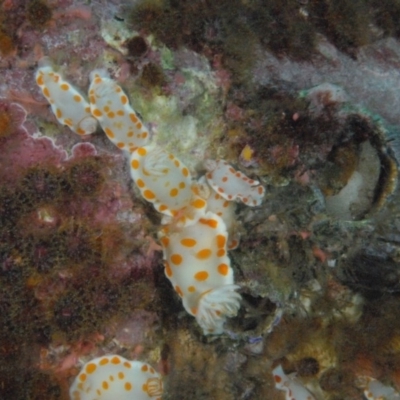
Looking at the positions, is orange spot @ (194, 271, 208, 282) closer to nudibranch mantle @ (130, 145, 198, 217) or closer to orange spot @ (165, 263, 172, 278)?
orange spot @ (165, 263, 172, 278)

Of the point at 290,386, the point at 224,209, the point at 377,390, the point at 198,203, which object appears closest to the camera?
the point at 198,203

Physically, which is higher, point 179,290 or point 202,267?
point 202,267

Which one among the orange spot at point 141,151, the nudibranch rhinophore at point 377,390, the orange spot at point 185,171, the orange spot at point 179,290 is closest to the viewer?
the orange spot at point 141,151

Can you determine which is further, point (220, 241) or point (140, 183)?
point (220, 241)

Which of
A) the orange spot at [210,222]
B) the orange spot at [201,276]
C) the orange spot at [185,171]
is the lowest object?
the orange spot at [201,276]

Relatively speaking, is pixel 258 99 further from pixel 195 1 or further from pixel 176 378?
pixel 176 378

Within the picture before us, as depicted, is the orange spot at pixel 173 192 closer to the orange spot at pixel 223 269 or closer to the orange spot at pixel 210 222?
the orange spot at pixel 210 222

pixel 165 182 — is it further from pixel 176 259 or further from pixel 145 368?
pixel 145 368

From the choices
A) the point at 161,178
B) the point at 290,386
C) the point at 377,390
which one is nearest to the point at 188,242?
the point at 161,178

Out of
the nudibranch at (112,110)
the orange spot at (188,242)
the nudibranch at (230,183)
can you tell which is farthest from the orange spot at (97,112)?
the orange spot at (188,242)
